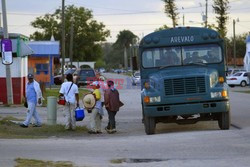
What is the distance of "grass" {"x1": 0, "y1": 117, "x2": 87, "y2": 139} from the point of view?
16.5 metres

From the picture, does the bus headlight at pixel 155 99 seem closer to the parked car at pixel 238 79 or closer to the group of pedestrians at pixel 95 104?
the group of pedestrians at pixel 95 104

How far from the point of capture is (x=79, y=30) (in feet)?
337

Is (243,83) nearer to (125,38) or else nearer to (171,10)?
(171,10)

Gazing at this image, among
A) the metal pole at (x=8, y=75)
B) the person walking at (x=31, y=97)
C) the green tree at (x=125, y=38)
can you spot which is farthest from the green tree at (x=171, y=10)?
the green tree at (x=125, y=38)

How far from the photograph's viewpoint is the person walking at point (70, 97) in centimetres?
1750

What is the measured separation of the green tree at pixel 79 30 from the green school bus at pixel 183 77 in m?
85.0

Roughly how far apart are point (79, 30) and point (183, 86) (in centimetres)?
8851

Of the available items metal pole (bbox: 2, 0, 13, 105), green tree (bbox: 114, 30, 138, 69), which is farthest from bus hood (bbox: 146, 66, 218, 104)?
green tree (bbox: 114, 30, 138, 69)

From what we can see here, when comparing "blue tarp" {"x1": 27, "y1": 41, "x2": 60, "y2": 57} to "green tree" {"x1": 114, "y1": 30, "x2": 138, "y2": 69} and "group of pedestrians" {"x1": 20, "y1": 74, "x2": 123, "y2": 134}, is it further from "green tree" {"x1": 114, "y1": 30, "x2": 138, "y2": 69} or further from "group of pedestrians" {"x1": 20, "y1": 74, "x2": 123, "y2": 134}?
"green tree" {"x1": 114, "y1": 30, "x2": 138, "y2": 69}

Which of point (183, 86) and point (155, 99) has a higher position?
point (183, 86)

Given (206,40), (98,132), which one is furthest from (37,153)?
(206,40)

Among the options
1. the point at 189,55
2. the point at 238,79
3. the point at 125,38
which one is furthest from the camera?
the point at 125,38

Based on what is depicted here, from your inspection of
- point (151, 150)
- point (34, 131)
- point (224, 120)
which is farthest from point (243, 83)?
point (151, 150)

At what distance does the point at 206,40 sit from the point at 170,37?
1060mm
